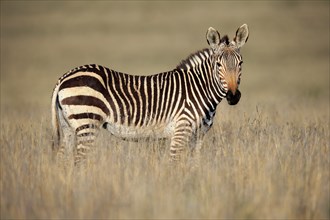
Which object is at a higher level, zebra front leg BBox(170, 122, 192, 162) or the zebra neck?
the zebra neck

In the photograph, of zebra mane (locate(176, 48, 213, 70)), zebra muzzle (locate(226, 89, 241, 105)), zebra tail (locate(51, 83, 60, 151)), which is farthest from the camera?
zebra mane (locate(176, 48, 213, 70))

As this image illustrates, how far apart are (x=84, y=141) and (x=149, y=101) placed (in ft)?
3.97

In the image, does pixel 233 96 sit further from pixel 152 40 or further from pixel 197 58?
pixel 152 40

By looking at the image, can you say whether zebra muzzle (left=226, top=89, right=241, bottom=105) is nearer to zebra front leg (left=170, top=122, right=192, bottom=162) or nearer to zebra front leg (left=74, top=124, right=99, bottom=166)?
zebra front leg (left=170, top=122, right=192, bottom=162)

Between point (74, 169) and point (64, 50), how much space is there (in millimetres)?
32475

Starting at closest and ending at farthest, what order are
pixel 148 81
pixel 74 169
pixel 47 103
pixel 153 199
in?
pixel 153 199, pixel 74 169, pixel 148 81, pixel 47 103

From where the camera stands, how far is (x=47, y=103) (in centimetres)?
2259

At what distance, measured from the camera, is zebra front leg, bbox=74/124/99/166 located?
9000 mm

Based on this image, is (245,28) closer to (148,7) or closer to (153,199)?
(153,199)

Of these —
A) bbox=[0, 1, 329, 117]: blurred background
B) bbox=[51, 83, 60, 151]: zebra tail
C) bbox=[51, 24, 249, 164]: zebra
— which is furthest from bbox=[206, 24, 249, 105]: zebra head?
bbox=[0, 1, 329, 117]: blurred background

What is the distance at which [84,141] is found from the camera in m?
9.02

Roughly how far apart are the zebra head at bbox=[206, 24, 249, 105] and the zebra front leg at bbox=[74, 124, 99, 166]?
6.48 ft

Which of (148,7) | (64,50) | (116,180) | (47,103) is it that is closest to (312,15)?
(148,7)

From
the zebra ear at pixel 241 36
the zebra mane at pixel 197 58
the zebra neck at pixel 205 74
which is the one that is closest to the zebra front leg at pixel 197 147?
the zebra neck at pixel 205 74
